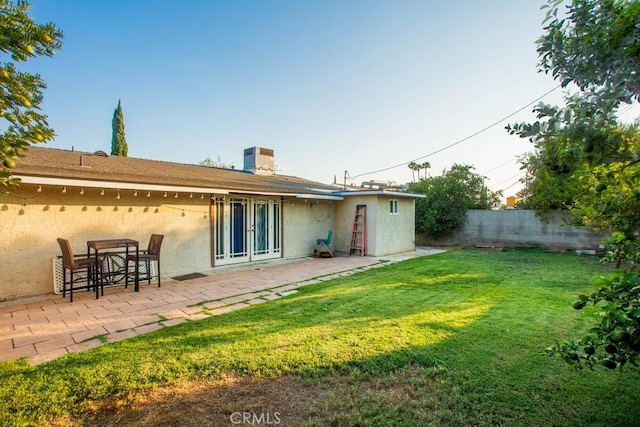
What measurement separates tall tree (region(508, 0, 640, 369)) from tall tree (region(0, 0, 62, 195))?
9.60 feet

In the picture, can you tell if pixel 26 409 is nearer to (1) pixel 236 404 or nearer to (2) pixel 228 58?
(1) pixel 236 404

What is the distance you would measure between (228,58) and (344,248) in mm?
8602

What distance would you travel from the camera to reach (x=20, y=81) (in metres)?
1.94

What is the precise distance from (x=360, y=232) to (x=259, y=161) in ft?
19.8

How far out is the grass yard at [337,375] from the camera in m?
2.53

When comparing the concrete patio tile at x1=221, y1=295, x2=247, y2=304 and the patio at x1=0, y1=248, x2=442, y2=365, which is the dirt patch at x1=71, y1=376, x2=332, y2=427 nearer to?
the patio at x1=0, y1=248, x2=442, y2=365

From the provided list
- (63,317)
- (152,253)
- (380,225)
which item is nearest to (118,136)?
(152,253)

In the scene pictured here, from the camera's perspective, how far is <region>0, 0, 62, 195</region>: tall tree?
181cm

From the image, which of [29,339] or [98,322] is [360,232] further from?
[29,339]

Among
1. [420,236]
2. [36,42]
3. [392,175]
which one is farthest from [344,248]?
[392,175]

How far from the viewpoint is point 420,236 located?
16688 mm

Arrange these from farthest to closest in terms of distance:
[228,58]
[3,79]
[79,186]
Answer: [228,58], [79,186], [3,79]

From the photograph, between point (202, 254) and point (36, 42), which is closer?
point (36, 42)

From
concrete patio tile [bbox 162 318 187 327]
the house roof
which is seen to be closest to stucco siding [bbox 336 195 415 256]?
the house roof
